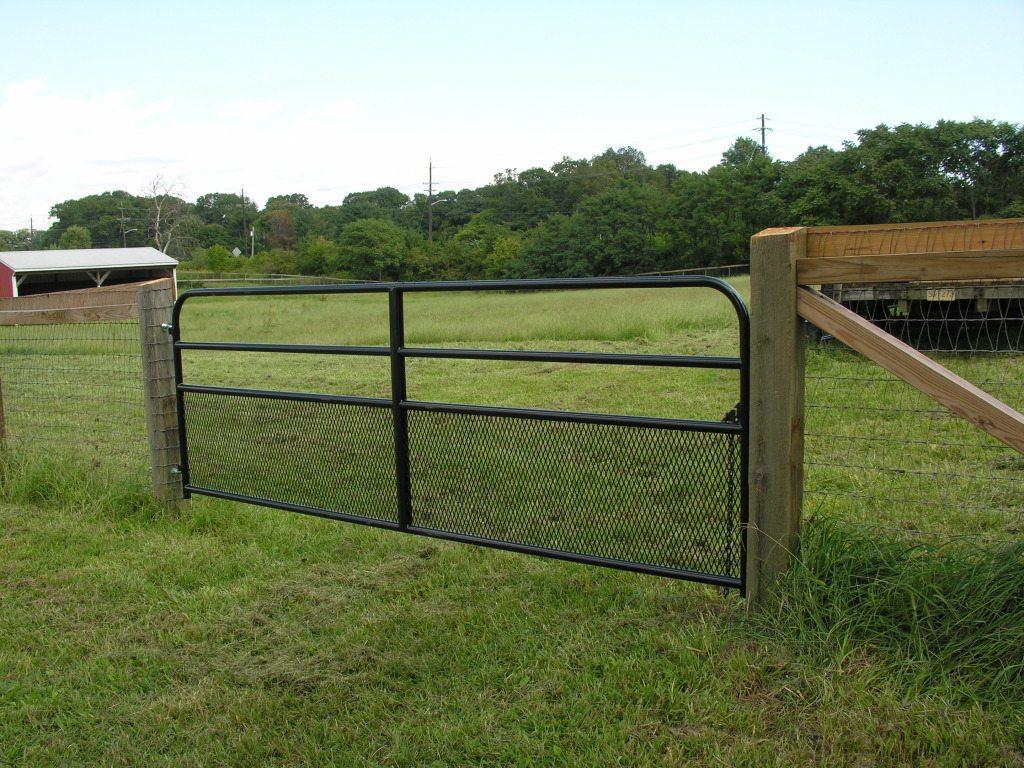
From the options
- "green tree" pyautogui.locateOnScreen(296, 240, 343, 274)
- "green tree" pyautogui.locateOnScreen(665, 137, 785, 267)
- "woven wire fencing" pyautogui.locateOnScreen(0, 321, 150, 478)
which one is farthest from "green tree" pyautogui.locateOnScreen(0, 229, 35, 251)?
"woven wire fencing" pyautogui.locateOnScreen(0, 321, 150, 478)

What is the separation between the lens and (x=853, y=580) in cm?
280

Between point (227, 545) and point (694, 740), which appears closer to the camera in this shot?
point (694, 740)

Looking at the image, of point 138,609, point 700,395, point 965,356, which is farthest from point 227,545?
point 965,356

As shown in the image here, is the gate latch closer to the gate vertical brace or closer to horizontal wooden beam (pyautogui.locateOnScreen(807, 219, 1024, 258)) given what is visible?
horizontal wooden beam (pyautogui.locateOnScreen(807, 219, 1024, 258))

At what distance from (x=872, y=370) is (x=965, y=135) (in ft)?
173

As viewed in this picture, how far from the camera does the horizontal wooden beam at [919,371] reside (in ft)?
7.61

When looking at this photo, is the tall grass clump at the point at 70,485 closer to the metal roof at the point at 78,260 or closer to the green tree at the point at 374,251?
the metal roof at the point at 78,260

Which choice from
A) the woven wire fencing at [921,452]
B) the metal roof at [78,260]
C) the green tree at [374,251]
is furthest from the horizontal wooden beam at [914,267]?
the green tree at [374,251]

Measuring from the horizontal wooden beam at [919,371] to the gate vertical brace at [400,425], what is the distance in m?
1.71

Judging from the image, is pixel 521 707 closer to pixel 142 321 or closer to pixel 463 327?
pixel 142 321

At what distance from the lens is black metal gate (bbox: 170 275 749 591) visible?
9.76 ft

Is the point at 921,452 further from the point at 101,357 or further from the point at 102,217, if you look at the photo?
the point at 102,217

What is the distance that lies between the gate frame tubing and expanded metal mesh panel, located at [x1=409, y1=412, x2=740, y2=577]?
145mm

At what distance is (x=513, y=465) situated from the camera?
3.39m
